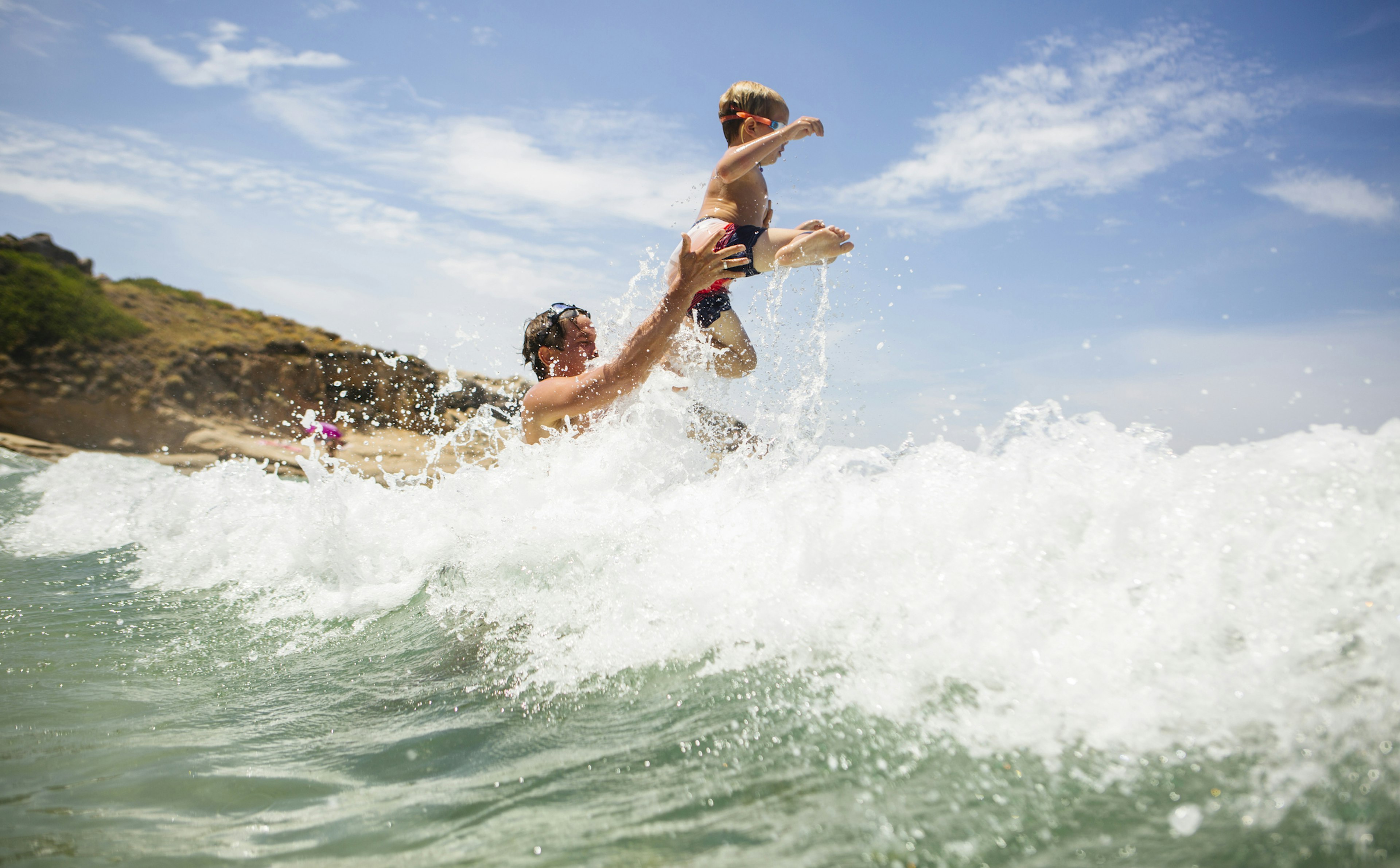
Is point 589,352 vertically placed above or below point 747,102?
below

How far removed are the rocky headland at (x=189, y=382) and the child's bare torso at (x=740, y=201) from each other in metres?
13.0

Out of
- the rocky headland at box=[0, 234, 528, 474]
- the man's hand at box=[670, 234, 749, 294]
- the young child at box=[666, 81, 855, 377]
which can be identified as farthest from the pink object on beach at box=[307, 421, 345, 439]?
the man's hand at box=[670, 234, 749, 294]

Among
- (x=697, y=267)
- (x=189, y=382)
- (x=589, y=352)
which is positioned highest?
(x=189, y=382)

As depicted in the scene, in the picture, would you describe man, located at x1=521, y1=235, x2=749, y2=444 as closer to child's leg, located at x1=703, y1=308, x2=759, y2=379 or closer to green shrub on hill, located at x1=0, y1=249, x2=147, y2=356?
child's leg, located at x1=703, y1=308, x2=759, y2=379

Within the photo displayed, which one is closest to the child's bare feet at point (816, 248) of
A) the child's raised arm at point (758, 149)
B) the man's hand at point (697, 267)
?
the child's raised arm at point (758, 149)

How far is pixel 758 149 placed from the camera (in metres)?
4.08

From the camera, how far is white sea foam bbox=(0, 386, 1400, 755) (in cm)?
156

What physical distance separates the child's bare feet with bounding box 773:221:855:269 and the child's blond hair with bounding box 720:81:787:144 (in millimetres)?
880

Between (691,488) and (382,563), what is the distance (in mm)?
2036

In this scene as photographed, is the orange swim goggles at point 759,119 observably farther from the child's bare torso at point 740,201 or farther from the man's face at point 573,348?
the man's face at point 573,348

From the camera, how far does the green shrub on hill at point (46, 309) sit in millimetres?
18156

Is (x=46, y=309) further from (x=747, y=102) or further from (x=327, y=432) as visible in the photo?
(x=747, y=102)

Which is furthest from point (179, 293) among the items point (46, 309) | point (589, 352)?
point (589, 352)

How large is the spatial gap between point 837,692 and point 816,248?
2.79 meters
